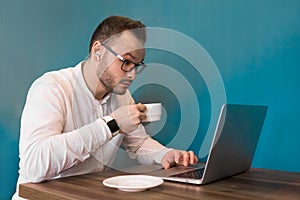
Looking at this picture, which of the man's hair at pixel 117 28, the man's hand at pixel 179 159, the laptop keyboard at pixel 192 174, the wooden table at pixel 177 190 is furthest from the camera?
the man's hair at pixel 117 28

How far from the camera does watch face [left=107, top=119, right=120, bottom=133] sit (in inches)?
51.3

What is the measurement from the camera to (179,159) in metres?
1.46

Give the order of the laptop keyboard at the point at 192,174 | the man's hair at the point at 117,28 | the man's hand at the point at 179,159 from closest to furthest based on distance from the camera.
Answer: the laptop keyboard at the point at 192,174
the man's hand at the point at 179,159
the man's hair at the point at 117,28

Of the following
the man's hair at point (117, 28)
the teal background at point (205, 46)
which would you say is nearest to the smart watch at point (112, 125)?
the man's hair at point (117, 28)

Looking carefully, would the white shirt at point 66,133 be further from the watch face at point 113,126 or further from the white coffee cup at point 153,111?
the white coffee cup at point 153,111

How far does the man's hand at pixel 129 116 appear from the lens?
4.28 ft

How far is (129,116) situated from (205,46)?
0.63 metres

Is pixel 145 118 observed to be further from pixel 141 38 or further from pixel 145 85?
pixel 145 85

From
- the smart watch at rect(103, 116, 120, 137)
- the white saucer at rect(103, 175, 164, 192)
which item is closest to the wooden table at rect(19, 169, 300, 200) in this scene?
the white saucer at rect(103, 175, 164, 192)

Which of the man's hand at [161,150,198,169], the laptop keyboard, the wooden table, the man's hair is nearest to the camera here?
the wooden table

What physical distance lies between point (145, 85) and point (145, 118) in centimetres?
60

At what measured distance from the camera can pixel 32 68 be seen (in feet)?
6.75

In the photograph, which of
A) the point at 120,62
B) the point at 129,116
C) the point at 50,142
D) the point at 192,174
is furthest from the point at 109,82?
the point at 192,174

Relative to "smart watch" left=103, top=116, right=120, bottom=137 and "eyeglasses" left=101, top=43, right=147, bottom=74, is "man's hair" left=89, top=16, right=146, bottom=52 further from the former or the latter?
"smart watch" left=103, top=116, right=120, bottom=137
